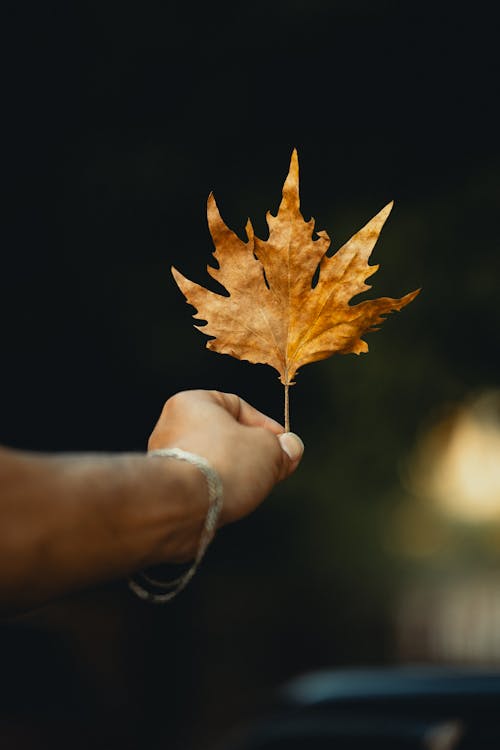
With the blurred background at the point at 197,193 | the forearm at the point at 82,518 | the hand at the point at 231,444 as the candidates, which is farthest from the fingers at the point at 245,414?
the blurred background at the point at 197,193

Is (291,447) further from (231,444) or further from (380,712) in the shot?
(380,712)

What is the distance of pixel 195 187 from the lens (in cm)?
664

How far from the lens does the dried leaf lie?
1.32 metres

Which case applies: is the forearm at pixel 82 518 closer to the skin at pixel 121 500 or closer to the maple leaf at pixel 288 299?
the skin at pixel 121 500

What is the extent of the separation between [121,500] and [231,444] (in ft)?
0.60

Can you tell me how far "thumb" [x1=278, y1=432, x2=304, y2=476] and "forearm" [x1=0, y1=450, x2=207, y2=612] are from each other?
17 centimetres

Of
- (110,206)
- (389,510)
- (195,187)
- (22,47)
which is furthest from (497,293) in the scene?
(389,510)

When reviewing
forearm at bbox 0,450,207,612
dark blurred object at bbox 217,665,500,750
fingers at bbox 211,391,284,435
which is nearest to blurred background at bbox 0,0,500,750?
dark blurred object at bbox 217,665,500,750

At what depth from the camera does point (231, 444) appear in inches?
50.4

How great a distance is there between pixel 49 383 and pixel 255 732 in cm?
365

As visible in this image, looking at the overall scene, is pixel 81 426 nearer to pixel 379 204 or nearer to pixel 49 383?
pixel 49 383

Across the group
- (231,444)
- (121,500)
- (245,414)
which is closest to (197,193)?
(245,414)

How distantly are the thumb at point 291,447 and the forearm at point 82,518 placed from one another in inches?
6.6

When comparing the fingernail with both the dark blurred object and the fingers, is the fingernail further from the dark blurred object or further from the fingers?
the dark blurred object
